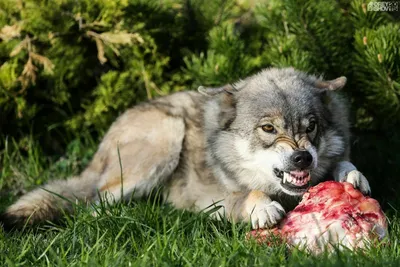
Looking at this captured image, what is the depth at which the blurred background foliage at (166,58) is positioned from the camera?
5.77 meters

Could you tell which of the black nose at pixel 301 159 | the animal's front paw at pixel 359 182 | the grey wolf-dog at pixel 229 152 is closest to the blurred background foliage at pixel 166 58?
the grey wolf-dog at pixel 229 152

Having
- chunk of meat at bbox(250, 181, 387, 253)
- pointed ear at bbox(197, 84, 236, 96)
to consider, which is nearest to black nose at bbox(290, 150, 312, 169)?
chunk of meat at bbox(250, 181, 387, 253)

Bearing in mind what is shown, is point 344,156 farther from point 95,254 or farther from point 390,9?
point 95,254

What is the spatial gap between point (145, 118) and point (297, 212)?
212 centimetres

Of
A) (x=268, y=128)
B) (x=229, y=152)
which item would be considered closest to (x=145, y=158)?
(x=229, y=152)

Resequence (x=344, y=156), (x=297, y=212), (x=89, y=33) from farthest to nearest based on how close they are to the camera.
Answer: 1. (x=89, y=33)
2. (x=344, y=156)
3. (x=297, y=212)

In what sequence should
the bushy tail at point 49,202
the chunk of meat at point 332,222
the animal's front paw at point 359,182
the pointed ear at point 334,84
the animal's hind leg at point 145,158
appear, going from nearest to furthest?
1. the chunk of meat at point 332,222
2. the animal's front paw at point 359,182
3. the bushy tail at point 49,202
4. the pointed ear at point 334,84
5. the animal's hind leg at point 145,158

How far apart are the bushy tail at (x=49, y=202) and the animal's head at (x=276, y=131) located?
113 centimetres

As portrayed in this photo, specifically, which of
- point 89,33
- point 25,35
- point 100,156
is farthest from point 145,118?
point 25,35

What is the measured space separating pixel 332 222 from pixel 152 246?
1.04 m

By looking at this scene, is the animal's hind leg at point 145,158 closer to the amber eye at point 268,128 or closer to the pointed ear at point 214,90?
the pointed ear at point 214,90

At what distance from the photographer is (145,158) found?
215 inches

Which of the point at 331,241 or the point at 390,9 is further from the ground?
the point at 390,9

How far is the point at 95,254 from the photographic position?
11.5 feet
